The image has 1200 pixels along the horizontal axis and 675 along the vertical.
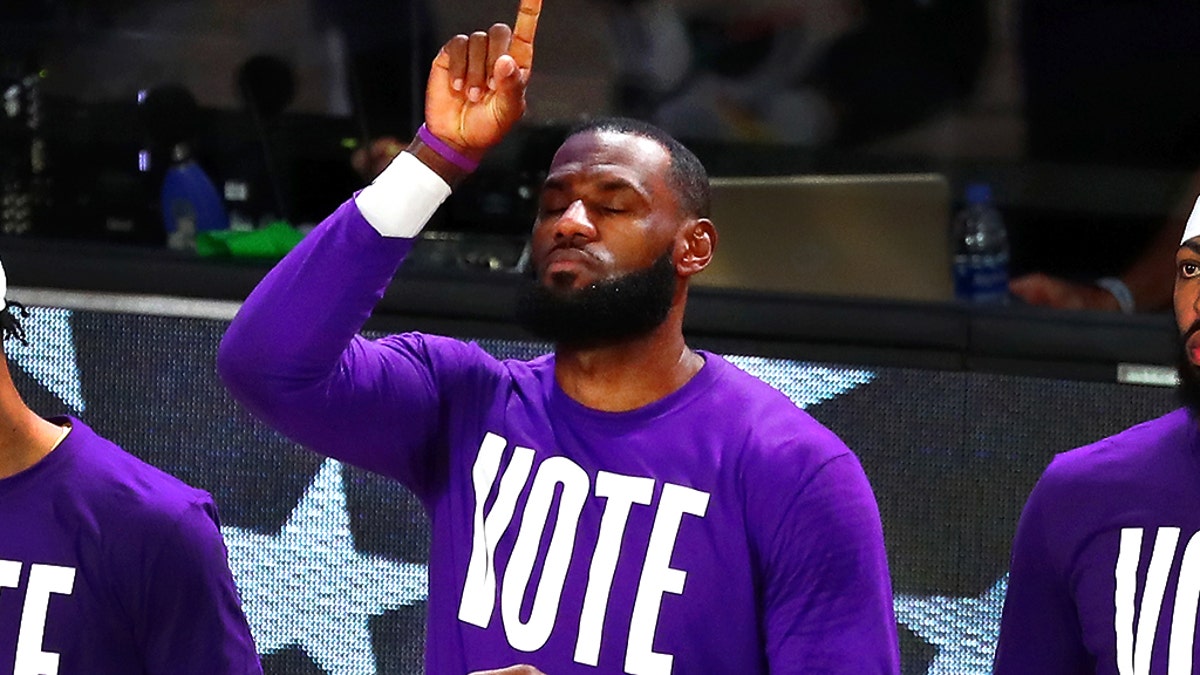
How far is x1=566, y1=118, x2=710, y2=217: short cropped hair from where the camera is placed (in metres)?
2.27

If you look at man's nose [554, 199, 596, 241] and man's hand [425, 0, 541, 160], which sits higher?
man's hand [425, 0, 541, 160]

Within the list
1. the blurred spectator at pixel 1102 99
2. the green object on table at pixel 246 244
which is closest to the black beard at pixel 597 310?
the green object on table at pixel 246 244

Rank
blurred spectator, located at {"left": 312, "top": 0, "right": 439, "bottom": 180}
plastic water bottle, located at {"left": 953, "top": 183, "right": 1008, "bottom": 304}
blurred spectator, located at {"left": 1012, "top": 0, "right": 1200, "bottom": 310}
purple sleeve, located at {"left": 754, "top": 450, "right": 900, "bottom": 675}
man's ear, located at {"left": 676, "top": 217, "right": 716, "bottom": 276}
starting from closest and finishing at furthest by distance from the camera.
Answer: purple sleeve, located at {"left": 754, "top": 450, "right": 900, "bottom": 675} → man's ear, located at {"left": 676, "top": 217, "right": 716, "bottom": 276} → plastic water bottle, located at {"left": 953, "top": 183, "right": 1008, "bottom": 304} → blurred spectator, located at {"left": 1012, "top": 0, "right": 1200, "bottom": 310} → blurred spectator, located at {"left": 312, "top": 0, "right": 439, "bottom": 180}

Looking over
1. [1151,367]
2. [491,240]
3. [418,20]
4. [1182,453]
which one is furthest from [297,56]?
[1182,453]

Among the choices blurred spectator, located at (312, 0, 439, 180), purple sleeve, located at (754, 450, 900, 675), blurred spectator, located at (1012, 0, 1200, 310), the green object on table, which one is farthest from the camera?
blurred spectator, located at (312, 0, 439, 180)

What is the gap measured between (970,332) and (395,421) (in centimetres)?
96

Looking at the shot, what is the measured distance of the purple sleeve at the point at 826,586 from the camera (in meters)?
1.98

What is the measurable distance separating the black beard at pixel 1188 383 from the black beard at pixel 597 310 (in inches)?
22.8

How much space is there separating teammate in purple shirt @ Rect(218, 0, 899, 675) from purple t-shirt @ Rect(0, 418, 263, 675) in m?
0.17

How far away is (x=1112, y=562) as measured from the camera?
6.96 ft

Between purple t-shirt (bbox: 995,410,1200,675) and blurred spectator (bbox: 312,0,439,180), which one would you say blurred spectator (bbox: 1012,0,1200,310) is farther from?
purple t-shirt (bbox: 995,410,1200,675)

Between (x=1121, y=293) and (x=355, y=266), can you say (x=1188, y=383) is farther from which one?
(x=1121, y=293)

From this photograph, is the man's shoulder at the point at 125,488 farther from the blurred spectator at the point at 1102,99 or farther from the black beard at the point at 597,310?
the blurred spectator at the point at 1102,99

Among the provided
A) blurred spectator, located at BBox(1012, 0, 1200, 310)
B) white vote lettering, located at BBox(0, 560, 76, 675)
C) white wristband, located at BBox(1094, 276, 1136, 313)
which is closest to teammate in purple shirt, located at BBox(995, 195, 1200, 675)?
white vote lettering, located at BBox(0, 560, 76, 675)
